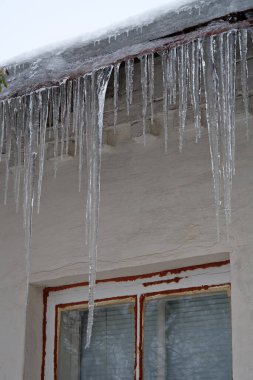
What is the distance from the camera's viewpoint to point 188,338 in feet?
17.4

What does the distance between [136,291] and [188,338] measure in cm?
40

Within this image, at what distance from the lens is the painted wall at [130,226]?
5.23 meters

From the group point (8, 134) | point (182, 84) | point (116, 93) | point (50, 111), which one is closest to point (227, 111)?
point (182, 84)

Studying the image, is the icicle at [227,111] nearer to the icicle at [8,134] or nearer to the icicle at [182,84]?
the icicle at [182,84]

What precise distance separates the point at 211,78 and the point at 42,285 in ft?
4.75

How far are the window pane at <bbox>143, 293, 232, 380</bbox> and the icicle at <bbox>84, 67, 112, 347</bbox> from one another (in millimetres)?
325

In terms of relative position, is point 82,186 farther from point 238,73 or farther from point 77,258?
point 238,73

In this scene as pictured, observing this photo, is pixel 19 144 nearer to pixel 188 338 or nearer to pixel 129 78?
pixel 129 78

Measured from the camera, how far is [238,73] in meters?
5.21

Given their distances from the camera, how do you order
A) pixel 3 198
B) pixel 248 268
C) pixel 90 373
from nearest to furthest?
pixel 248 268, pixel 90 373, pixel 3 198

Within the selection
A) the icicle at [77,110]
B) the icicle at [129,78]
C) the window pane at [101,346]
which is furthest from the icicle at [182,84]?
the window pane at [101,346]

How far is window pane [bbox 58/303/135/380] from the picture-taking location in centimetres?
546

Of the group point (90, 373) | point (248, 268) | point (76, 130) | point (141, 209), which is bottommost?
point (90, 373)

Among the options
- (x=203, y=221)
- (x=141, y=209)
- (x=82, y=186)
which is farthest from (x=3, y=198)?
(x=203, y=221)
